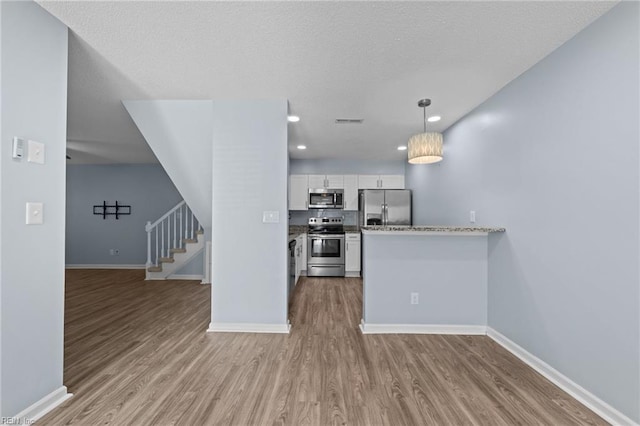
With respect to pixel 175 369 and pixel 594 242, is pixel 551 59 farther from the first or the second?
pixel 175 369

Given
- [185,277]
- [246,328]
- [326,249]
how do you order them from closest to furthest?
[246,328] → [185,277] → [326,249]

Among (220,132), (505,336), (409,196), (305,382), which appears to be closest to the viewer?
(305,382)

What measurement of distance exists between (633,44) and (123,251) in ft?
26.1

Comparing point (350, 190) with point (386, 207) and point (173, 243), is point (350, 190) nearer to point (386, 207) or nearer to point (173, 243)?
point (386, 207)

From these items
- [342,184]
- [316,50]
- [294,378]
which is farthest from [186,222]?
[316,50]

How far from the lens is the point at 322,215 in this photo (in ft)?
20.1

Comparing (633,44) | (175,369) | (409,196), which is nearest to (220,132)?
(175,369)

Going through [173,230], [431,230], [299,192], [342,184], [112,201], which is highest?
[342,184]

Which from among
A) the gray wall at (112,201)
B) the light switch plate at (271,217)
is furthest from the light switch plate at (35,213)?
the gray wall at (112,201)

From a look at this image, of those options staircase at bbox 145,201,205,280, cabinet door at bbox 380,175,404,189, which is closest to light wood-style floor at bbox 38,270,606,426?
staircase at bbox 145,201,205,280

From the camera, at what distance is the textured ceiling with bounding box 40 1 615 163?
170cm

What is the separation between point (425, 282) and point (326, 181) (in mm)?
3358

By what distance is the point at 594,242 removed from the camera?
1749 millimetres

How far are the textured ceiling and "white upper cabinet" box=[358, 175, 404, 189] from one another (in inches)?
99.1
